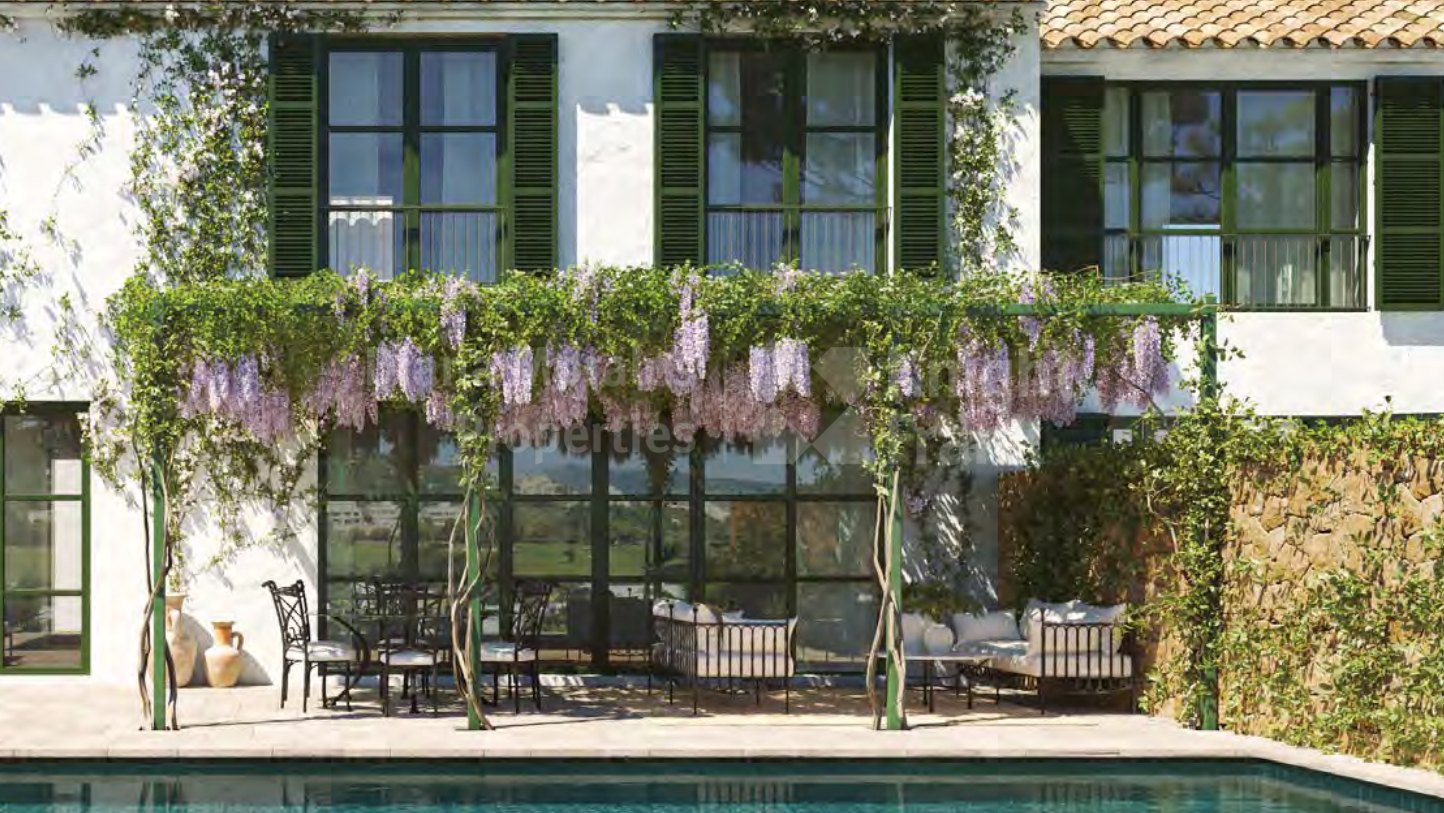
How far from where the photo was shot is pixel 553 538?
13.7 m

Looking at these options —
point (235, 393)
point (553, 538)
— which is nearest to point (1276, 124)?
point (553, 538)

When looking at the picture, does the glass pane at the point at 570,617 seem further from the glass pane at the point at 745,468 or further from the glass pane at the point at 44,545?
the glass pane at the point at 44,545

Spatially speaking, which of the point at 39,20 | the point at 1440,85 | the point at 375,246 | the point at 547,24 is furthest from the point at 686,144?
the point at 1440,85

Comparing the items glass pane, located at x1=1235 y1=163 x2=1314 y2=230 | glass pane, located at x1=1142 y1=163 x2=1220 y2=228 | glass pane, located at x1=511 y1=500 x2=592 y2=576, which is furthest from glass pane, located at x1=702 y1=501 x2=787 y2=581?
glass pane, located at x1=1235 y1=163 x2=1314 y2=230

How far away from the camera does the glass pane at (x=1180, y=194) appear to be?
14164 mm

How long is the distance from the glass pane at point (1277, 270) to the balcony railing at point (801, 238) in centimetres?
326

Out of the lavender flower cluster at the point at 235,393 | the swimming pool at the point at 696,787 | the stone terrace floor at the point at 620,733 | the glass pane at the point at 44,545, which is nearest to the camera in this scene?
the swimming pool at the point at 696,787

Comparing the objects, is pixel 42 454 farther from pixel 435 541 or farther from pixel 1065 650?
pixel 1065 650

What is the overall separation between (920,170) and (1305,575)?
4.38m

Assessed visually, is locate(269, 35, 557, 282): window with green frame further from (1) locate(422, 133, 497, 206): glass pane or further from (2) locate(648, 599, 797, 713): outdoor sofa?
(2) locate(648, 599, 797, 713): outdoor sofa

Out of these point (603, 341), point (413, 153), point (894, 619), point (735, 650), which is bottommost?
point (735, 650)

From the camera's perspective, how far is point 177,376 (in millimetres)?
11055

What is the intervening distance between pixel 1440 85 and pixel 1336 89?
0.78 m

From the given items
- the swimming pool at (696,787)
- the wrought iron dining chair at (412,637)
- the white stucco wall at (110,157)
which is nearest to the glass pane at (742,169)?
the white stucco wall at (110,157)
